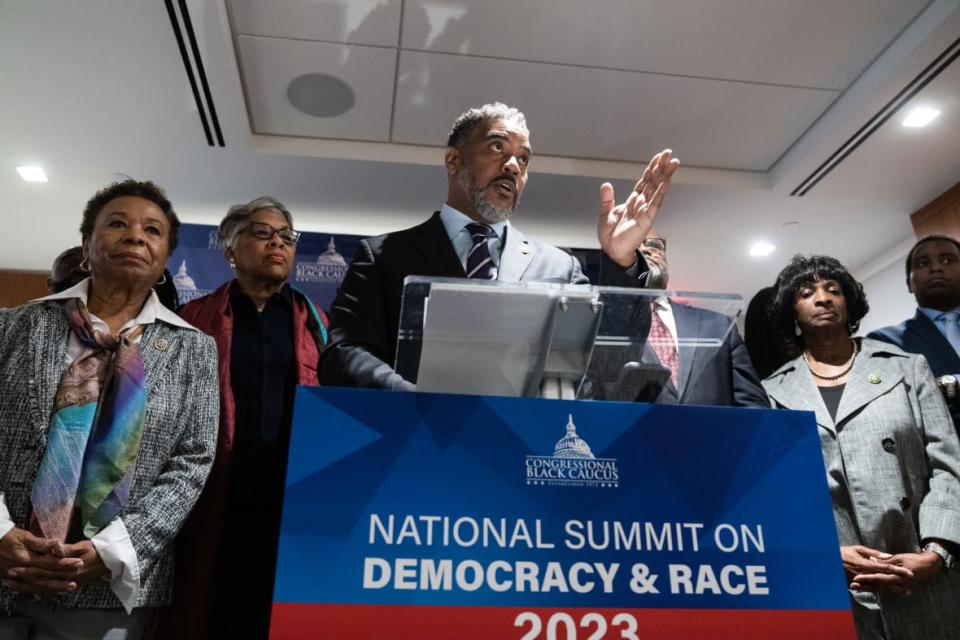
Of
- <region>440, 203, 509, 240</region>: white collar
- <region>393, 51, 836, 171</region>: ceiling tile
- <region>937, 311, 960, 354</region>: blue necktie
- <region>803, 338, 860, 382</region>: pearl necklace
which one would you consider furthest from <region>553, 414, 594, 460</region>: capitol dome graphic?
<region>393, 51, 836, 171</region>: ceiling tile

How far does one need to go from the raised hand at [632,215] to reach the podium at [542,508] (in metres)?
0.54

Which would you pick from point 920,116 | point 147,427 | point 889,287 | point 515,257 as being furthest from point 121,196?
point 889,287

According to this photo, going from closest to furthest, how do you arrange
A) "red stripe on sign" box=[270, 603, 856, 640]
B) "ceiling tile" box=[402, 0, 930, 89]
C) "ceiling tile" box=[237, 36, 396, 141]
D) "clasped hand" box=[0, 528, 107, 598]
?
"red stripe on sign" box=[270, 603, 856, 640]
"clasped hand" box=[0, 528, 107, 598]
"ceiling tile" box=[402, 0, 930, 89]
"ceiling tile" box=[237, 36, 396, 141]

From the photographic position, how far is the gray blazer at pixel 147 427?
1443mm

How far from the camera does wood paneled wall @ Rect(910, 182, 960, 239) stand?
4.72 meters

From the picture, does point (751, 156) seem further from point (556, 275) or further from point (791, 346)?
point (556, 275)

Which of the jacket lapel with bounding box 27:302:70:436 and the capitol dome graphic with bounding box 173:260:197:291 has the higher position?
the capitol dome graphic with bounding box 173:260:197:291

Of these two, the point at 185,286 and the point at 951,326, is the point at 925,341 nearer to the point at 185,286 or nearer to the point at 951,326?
the point at 951,326

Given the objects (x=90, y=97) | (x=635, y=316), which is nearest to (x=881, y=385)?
(x=635, y=316)

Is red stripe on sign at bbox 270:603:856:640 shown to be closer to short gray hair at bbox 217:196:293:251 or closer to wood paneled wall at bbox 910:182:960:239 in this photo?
short gray hair at bbox 217:196:293:251

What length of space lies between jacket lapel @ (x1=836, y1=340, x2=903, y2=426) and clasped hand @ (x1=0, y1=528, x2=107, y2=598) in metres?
1.91

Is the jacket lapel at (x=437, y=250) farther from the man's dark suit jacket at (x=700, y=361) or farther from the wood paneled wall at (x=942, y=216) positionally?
the wood paneled wall at (x=942, y=216)

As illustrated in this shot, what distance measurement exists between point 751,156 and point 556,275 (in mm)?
3329

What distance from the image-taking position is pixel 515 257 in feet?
5.45
